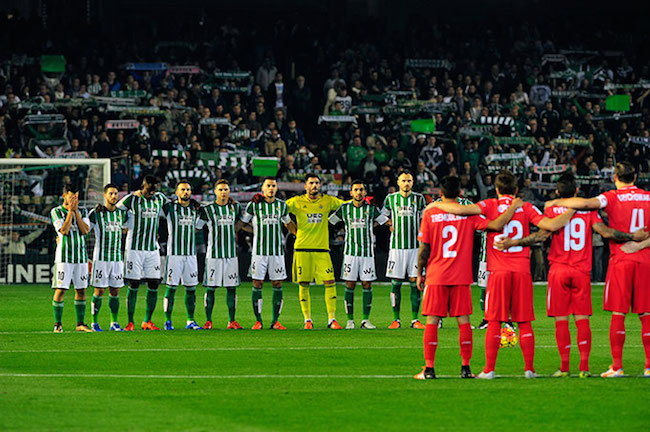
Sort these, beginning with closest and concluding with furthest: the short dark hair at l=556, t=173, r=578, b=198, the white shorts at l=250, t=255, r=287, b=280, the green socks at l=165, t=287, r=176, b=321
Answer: the short dark hair at l=556, t=173, r=578, b=198 < the green socks at l=165, t=287, r=176, b=321 < the white shorts at l=250, t=255, r=287, b=280

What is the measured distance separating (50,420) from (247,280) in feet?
52.9

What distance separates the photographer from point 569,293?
32.3 feet

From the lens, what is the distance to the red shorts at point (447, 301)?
31.7ft

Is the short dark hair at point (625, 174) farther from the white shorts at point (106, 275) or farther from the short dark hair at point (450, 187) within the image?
the white shorts at point (106, 275)

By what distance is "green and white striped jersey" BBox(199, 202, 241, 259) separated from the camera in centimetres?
1500

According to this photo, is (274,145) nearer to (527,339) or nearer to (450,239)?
(450,239)

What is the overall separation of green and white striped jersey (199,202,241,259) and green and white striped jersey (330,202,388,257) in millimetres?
1600

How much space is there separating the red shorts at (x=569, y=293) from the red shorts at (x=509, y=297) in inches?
13.2

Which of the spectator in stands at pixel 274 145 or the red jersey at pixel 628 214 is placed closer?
the red jersey at pixel 628 214

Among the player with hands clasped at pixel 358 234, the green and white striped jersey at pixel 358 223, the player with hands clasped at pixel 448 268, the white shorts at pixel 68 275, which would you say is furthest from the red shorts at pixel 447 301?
the white shorts at pixel 68 275

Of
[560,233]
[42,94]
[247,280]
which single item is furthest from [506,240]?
[42,94]

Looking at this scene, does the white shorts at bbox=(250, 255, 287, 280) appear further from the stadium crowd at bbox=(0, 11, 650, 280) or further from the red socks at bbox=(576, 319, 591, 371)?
the stadium crowd at bbox=(0, 11, 650, 280)

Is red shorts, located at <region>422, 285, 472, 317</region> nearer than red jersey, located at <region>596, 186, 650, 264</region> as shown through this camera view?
Yes

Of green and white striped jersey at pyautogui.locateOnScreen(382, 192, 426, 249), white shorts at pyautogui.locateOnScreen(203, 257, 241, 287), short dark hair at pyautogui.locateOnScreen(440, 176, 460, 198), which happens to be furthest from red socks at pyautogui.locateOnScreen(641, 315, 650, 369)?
white shorts at pyautogui.locateOnScreen(203, 257, 241, 287)
